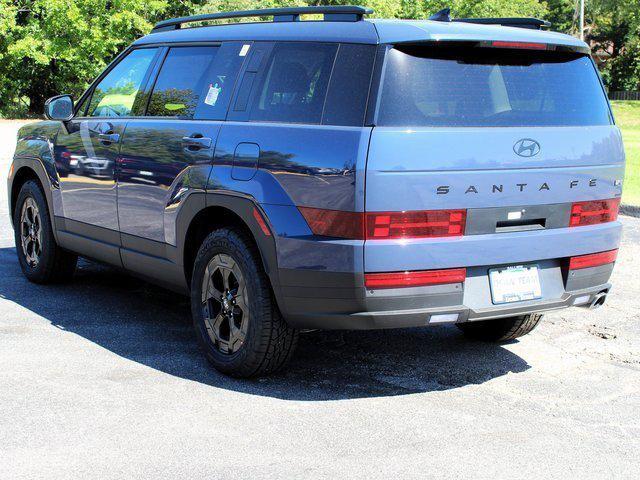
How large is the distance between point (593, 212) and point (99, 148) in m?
3.30

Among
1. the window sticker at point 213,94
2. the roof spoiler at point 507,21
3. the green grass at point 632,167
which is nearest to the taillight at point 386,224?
the window sticker at point 213,94

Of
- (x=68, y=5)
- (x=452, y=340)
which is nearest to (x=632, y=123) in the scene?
(x=68, y=5)

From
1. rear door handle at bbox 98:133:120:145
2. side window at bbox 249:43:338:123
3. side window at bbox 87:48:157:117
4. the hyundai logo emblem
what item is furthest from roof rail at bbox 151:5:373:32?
the hyundai logo emblem

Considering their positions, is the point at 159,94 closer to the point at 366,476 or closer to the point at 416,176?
the point at 416,176

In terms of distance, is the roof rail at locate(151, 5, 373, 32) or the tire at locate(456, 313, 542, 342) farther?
the tire at locate(456, 313, 542, 342)

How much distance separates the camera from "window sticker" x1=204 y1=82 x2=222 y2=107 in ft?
18.0

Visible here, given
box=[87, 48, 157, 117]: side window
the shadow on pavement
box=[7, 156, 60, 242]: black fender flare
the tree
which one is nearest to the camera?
the shadow on pavement

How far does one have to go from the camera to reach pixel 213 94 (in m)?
5.52

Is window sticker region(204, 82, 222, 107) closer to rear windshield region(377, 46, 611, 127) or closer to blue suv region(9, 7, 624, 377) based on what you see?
blue suv region(9, 7, 624, 377)

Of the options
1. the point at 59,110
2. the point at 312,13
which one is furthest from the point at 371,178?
the point at 59,110

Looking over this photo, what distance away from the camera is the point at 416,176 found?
4.46 metres

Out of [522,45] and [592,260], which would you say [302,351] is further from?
[522,45]

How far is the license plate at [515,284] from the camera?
187 inches

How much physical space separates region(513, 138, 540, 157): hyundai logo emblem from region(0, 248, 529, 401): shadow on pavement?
52.7 inches
